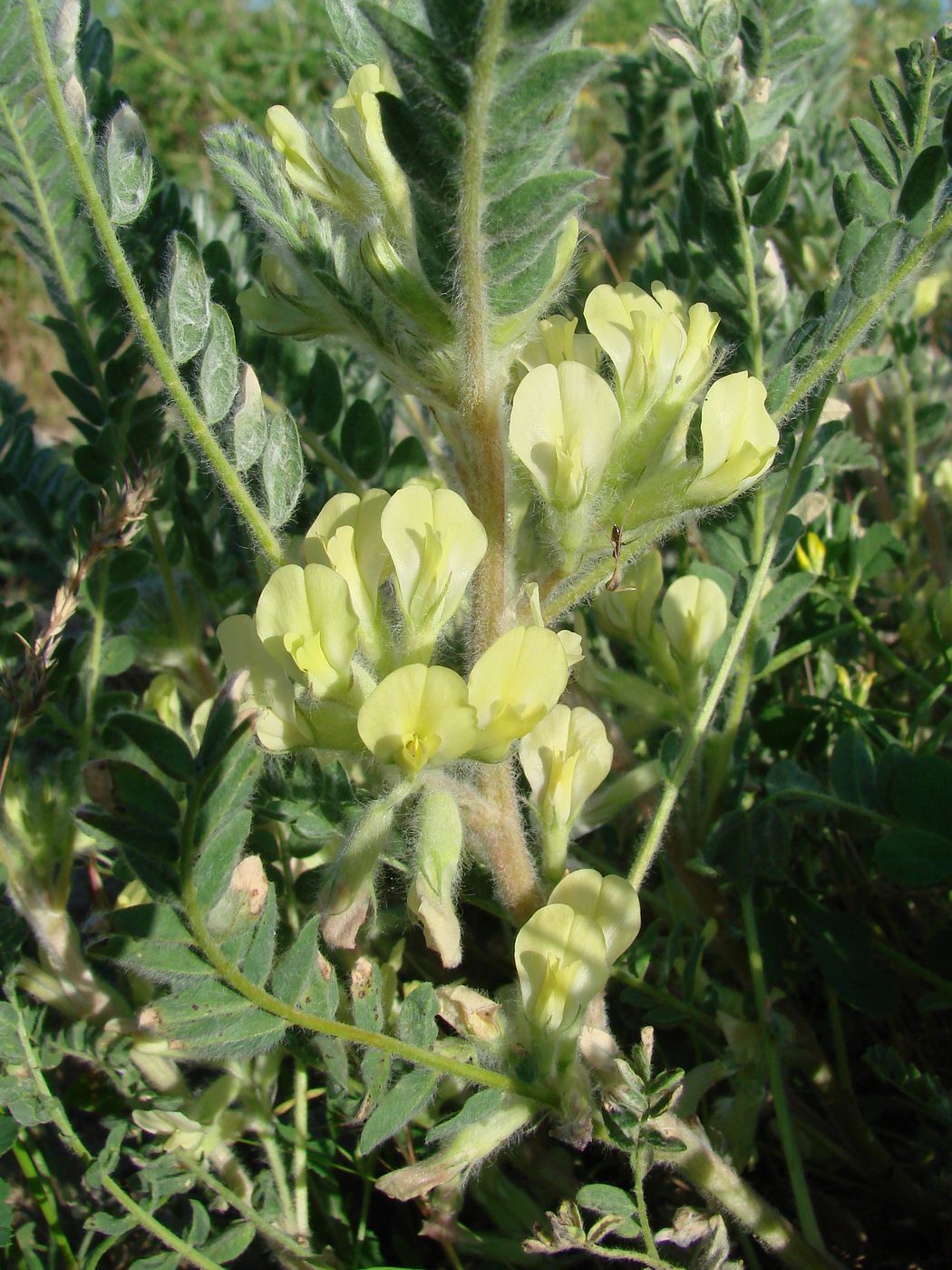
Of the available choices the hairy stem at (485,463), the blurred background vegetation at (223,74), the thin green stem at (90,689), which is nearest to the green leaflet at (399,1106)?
the hairy stem at (485,463)

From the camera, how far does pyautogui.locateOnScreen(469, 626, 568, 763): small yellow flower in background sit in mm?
945

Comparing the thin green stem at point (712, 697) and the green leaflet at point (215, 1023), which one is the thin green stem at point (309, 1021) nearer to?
the green leaflet at point (215, 1023)

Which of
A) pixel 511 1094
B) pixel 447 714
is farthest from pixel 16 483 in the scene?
pixel 511 1094

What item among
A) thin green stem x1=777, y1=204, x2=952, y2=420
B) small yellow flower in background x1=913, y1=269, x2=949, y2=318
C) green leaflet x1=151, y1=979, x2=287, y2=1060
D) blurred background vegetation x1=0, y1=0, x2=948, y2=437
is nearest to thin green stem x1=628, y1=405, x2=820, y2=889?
thin green stem x1=777, y1=204, x2=952, y2=420

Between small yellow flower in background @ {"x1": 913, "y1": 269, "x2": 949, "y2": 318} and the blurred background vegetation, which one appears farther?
the blurred background vegetation

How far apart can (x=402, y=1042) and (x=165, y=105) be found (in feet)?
17.1

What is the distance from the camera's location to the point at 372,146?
1.05 metres

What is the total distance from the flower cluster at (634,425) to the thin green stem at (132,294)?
0.27 meters

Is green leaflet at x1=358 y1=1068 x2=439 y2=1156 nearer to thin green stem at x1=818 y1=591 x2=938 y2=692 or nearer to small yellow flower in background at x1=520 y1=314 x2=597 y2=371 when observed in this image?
small yellow flower in background at x1=520 y1=314 x2=597 y2=371

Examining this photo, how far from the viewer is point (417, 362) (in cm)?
100

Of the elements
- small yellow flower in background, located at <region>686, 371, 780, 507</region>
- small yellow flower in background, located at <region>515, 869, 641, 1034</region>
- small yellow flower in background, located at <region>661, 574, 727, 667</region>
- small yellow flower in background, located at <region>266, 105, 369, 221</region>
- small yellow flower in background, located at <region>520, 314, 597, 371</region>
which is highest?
small yellow flower in background, located at <region>266, 105, 369, 221</region>

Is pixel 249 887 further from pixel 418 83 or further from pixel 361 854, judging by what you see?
pixel 418 83

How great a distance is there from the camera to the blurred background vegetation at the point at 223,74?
404 centimetres

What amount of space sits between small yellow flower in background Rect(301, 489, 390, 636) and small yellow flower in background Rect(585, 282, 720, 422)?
0.86ft
